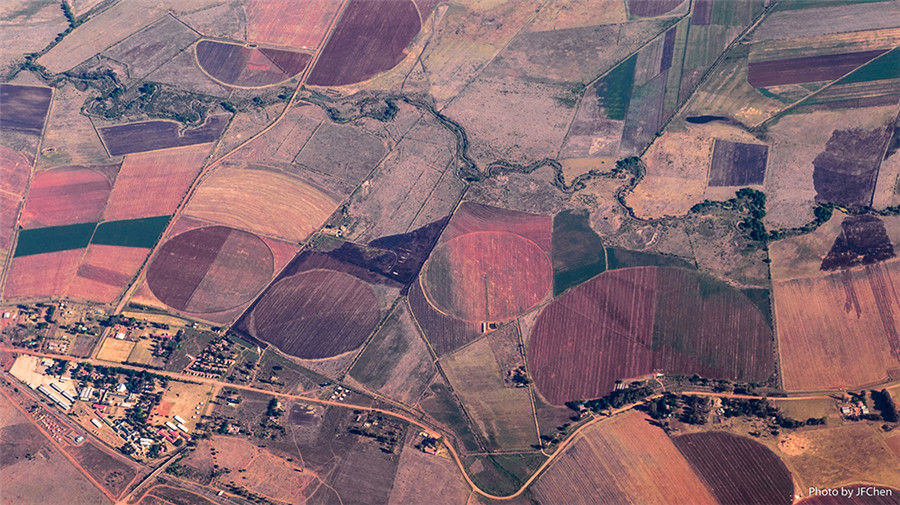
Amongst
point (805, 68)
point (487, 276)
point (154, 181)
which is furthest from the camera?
point (805, 68)

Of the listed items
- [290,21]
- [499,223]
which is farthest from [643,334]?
[290,21]

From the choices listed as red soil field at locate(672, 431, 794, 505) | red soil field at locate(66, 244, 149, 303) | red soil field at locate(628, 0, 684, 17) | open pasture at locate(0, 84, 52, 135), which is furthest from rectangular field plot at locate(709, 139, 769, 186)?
open pasture at locate(0, 84, 52, 135)

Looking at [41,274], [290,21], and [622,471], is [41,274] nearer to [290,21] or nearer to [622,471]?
[290,21]

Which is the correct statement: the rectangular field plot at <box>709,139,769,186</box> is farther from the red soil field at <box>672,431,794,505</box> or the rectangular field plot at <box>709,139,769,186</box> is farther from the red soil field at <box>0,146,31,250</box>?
Result: the red soil field at <box>0,146,31,250</box>

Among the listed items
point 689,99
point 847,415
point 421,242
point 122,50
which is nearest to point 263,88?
point 122,50

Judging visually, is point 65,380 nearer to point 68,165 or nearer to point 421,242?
point 68,165
